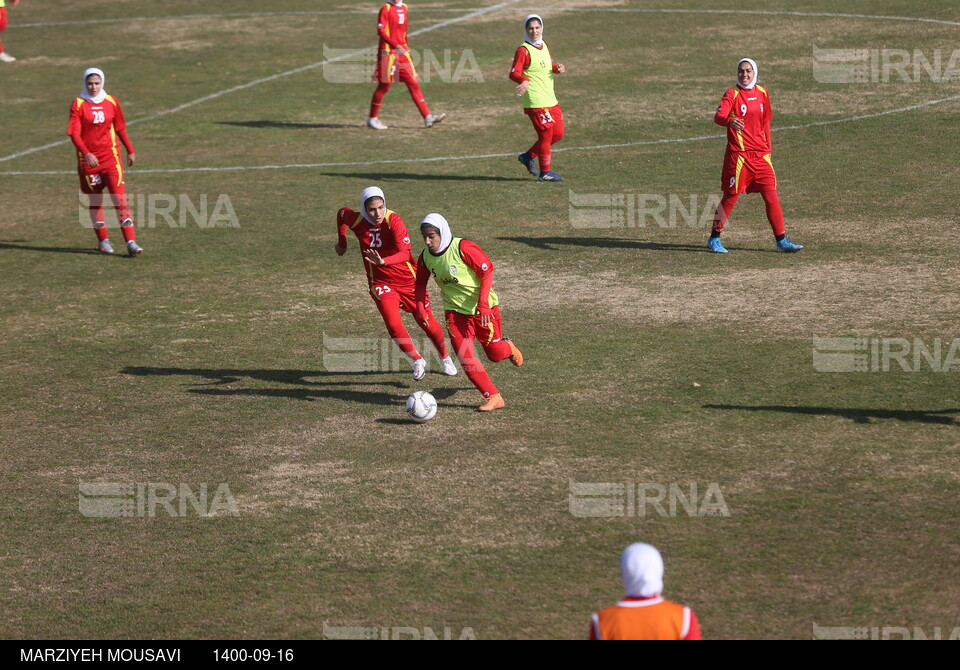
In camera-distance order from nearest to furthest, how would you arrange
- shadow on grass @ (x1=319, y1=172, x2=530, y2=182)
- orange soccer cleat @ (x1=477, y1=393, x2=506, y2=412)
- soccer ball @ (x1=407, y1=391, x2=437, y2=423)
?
1. soccer ball @ (x1=407, y1=391, x2=437, y2=423)
2. orange soccer cleat @ (x1=477, y1=393, x2=506, y2=412)
3. shadow on grass @ (x1=319, y1=172, x2=530, y2=182)

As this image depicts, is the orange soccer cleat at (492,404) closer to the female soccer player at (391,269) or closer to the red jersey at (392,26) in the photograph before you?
the female soccer player at (391,269)

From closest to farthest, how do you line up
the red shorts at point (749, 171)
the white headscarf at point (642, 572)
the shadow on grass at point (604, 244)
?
the white headscarf at point (642, 572) → the red shorts at point (749, 171) → the shadow on grass at point (604, 244)

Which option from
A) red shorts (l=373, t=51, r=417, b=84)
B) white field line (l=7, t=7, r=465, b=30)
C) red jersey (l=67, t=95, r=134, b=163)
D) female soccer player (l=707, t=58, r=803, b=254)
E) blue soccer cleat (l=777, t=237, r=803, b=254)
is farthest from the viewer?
white field line (l=7, t=7, r=465, b=30)

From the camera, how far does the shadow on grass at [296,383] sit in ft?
45.0

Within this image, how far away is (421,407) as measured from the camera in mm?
12617

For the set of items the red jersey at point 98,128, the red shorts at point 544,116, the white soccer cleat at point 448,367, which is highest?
the red jersey at point 98,128

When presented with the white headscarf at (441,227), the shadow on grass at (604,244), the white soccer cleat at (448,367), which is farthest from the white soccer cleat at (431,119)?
the white headscarf at (441,227)

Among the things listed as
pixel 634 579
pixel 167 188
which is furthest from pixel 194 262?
pixel 634 579

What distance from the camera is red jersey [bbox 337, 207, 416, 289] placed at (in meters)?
13.8

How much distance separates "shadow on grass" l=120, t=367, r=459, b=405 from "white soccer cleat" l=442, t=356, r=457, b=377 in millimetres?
369

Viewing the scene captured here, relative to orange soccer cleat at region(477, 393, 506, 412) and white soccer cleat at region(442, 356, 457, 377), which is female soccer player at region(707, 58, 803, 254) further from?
orange soccer cleat at region(477, 393, 506, 412)

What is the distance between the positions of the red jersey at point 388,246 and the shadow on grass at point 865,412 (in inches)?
145

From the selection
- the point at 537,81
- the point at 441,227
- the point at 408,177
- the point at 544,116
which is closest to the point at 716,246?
the point at 544,116

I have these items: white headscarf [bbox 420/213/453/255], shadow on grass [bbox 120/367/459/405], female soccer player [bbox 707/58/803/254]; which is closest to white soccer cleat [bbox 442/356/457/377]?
shadow on grass [bbox 120/367/459/405]
